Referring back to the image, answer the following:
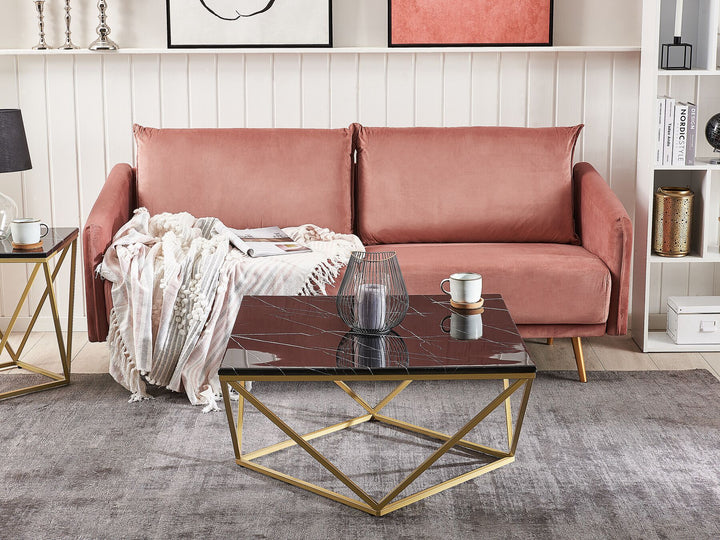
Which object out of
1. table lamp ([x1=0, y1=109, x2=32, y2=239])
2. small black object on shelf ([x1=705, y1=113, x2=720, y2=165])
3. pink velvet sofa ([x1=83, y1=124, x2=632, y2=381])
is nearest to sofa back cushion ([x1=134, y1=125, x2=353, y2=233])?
pink velvet sofa ([x1=83, y1=124, x2=632, y2=381])

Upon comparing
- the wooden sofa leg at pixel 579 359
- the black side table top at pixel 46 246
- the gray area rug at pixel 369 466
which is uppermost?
the black side table top at pixel 46 246

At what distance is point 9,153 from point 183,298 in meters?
0.86

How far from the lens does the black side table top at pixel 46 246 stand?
290 cm

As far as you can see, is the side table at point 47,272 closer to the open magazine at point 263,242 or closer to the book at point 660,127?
the open magazine at point 263,242

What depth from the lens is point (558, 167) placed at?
11.7ft

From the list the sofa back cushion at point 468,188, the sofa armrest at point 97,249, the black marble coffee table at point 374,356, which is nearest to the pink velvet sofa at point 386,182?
the sofa back cushion at point 468,188

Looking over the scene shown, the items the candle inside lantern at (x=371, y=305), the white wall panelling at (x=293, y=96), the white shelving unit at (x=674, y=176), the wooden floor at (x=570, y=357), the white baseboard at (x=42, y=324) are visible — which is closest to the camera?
the candle inside lantern at (x=371, y=305)

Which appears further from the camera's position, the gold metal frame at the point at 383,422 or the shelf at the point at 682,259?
the shelf at the point at 682,259

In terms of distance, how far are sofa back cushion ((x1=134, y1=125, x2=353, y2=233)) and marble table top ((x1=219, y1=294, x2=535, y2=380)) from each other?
97 centimetres

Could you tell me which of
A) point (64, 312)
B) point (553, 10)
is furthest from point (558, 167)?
point (64, 312)

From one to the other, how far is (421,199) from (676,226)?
102 cm

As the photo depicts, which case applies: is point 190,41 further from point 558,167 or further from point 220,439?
point 220,439

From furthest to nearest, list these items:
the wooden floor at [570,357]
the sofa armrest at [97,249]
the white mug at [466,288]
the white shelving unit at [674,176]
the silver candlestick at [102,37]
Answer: the silver candlestick at [102,37]
the white shelving unit at [674,176]
the wooden floor at [570,357]
the sofa armrest at [97,249]
the white mug at [466,288]

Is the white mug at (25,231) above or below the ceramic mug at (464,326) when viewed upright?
above
